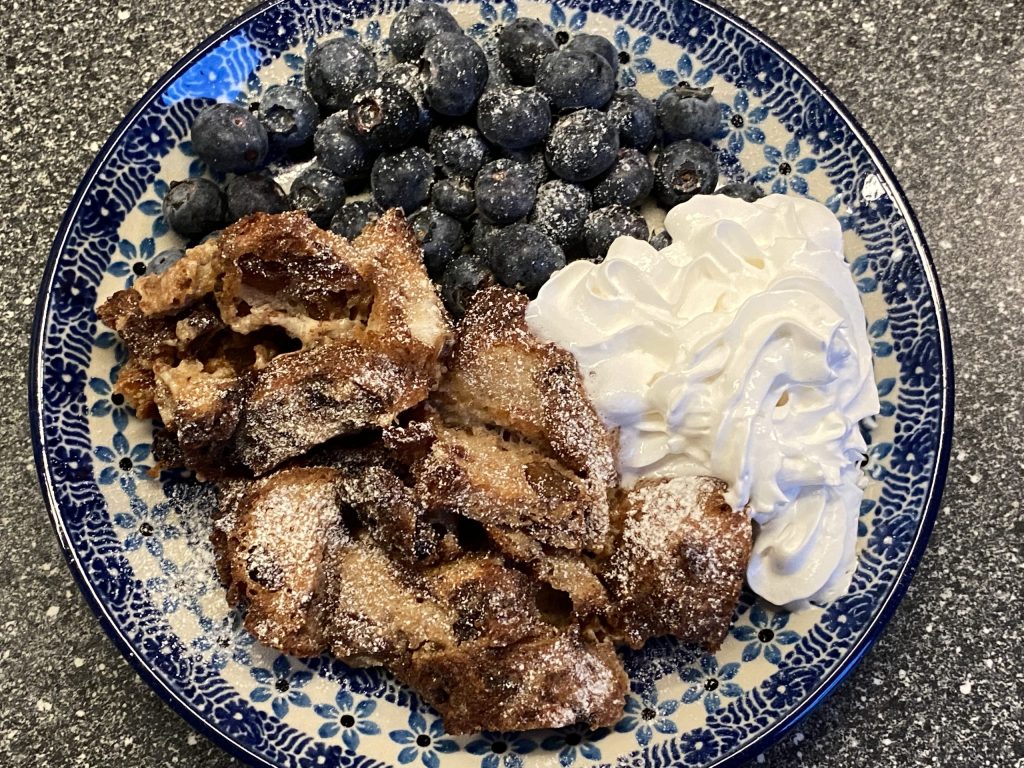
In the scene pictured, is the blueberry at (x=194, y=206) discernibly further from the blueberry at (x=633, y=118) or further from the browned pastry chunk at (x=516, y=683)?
the browned pastry chunk at (x=516, y=683)

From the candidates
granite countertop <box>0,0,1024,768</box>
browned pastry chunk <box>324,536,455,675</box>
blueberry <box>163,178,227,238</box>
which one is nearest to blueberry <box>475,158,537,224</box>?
blueberry <box>163,178,227,238</box>

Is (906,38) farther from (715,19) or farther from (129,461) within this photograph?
(129,461)

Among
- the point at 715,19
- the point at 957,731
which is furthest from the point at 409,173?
the point at 957,731

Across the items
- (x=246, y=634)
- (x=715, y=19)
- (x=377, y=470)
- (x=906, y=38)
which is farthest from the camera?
(x=906, y=38)

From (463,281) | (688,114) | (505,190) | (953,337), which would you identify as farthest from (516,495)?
(953,337)

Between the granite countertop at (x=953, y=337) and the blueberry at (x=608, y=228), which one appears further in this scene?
the granite countertop at (x=953, y=337)

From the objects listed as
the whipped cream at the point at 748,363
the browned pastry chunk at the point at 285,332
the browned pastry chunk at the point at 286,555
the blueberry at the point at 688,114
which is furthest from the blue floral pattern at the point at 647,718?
the blueberry at the point at 688,114
